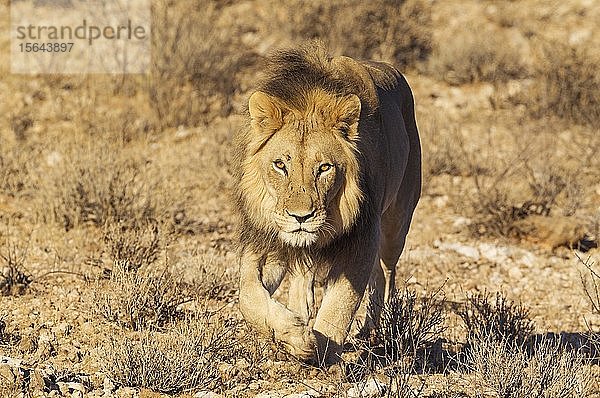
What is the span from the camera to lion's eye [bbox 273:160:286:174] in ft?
16.8

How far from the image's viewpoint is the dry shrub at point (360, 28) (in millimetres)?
14242

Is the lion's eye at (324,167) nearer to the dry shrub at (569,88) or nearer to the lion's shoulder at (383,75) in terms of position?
the lion's shoulder at (383,75)

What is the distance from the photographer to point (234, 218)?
7.52 m

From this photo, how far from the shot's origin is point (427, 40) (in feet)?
49.1

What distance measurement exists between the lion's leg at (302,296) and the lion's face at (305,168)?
2.05 ft

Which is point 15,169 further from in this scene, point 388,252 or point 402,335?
point 402,335

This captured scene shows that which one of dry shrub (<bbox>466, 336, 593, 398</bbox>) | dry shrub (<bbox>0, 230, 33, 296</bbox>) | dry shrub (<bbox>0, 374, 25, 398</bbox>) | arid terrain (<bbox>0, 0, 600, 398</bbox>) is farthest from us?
dry shrub (<bbox>0, 230, 33, 296</bbox>)

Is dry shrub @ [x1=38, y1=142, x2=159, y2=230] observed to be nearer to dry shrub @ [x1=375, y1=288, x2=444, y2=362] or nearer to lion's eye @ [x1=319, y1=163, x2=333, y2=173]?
dry shrub @ [x1=375, y1=288, x2=444, y2=362]

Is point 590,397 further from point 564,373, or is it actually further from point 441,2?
point 441,2

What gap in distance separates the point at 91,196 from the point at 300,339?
13.8 ft

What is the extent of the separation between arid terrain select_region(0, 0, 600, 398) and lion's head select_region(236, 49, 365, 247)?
2.27 feet

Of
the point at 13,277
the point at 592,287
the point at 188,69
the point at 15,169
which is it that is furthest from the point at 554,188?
the point at 13,277

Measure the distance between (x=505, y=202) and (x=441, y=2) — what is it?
23.8 ft

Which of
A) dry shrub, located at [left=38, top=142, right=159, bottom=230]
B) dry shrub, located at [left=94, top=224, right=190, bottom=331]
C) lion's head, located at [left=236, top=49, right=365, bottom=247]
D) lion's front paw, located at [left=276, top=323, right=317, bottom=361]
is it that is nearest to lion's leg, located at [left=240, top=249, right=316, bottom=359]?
lion's front paw, located at [left=276, top=323, right=317, bottom=361]
